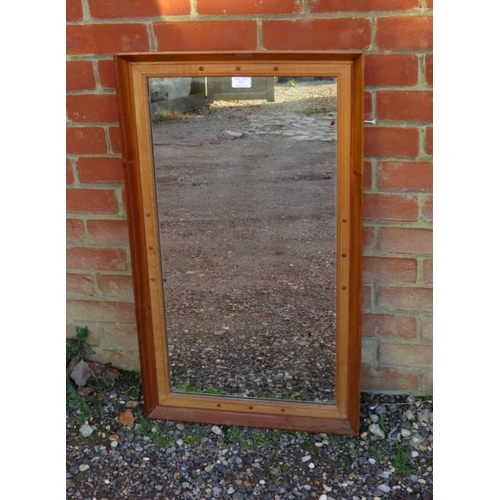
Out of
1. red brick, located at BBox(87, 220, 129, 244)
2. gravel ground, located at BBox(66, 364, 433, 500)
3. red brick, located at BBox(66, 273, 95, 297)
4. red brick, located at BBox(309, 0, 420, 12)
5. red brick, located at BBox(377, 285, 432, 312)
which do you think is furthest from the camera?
red brick, located at BBox(66, 273, 95, 297)

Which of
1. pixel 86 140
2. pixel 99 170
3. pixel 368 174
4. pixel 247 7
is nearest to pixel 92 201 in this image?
pixel 99 170

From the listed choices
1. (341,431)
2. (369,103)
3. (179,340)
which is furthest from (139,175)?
(341,431)

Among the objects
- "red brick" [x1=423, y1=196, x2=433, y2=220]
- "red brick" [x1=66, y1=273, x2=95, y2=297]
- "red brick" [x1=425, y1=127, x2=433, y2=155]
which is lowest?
"red brick" [x1=66, y1=273, x2=95, y2=297]

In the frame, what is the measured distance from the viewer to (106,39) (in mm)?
2207

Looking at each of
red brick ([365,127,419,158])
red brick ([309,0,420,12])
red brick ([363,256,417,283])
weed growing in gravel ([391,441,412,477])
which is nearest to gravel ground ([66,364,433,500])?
weed growing in gravel ([391,441,412,477])

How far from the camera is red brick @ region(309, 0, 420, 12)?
6.59 feet

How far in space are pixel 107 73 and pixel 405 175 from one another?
3.46 ft

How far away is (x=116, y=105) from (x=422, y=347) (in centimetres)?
138

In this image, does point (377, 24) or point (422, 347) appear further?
point (422, 347)

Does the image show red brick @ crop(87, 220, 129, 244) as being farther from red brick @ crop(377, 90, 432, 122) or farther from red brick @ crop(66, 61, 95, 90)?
red brick @ crop(377, 90, 432, 122)

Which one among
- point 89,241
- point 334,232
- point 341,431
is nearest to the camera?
point 334,232

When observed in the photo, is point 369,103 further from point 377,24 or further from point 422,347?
point 422,347

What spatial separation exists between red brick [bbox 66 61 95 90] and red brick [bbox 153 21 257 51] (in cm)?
27

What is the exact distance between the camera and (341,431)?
7.55ft
